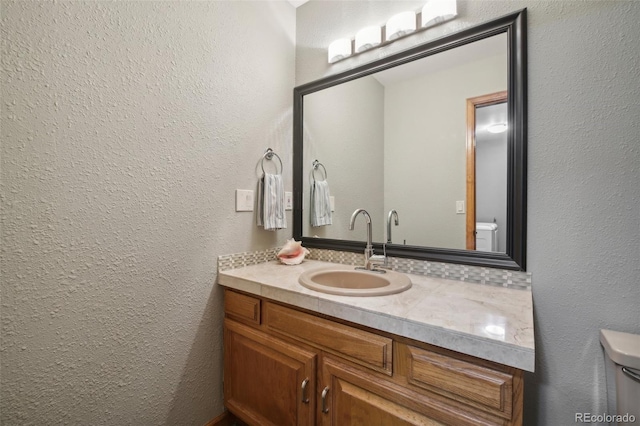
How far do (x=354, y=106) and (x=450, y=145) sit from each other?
0.60 metres

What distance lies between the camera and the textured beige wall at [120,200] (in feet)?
2.72

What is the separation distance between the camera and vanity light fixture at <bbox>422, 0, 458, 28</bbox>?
1.21 metres

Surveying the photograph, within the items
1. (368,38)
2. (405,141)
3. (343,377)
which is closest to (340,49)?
(368,38)

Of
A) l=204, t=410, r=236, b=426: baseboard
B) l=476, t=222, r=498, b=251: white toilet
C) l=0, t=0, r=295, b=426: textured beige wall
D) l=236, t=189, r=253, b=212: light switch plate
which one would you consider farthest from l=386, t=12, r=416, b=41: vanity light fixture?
l=204, t=410, r=236, b=426: baseboard

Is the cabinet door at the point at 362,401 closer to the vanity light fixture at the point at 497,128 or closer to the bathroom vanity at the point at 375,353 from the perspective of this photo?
the bathroom vanity at the point at 375,353

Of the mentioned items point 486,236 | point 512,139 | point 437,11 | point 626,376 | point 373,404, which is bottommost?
point 373,404

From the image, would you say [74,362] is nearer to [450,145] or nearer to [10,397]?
[10,397]

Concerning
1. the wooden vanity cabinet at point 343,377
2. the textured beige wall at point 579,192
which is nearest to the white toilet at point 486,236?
the textured beige wall at point 579,192

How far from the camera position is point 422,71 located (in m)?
1.33

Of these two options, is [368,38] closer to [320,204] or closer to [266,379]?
[320,204]

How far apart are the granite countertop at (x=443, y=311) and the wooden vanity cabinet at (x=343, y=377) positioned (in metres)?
0.04

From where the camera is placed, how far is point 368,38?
1.45m

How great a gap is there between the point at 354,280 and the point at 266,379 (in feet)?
1.90

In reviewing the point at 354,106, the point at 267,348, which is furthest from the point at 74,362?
the point at 354,106
